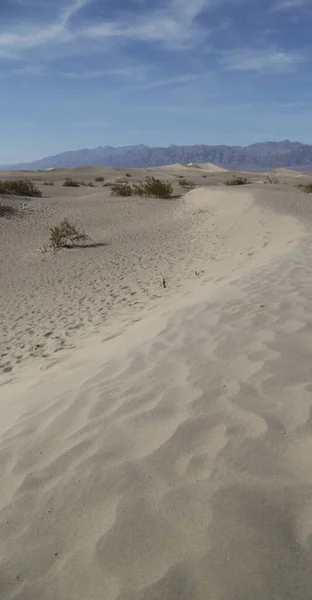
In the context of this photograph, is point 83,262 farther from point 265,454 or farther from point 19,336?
point 265,454

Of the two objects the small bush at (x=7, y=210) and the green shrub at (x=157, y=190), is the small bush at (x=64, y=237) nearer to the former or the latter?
the small bush at (x=7, y=210)

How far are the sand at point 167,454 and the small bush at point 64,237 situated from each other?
7179mm

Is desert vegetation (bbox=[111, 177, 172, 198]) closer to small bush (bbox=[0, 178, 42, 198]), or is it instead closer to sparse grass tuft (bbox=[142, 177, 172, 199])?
sparse grass tuft (bbox=[142, 177, 172, 199])

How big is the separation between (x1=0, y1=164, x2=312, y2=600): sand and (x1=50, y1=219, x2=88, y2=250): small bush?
7179mm

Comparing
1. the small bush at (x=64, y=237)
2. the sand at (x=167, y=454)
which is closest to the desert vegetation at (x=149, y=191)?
the small bush at (x=64, y=237)

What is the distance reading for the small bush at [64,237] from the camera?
1326 centimetres

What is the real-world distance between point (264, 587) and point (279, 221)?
37.9ft

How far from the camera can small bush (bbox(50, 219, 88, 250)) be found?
13258 millimetres

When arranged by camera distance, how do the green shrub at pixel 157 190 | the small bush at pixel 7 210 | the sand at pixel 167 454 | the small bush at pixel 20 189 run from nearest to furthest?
the sand at pixel 167 454 < the small bush at pixel 7 210 < the green shrub at pixel 157 190 < the small bush at pixel 20 189

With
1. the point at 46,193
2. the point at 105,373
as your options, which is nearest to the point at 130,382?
the point at 105,373

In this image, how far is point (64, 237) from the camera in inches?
537

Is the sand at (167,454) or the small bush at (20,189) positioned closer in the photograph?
the sand at (167,454)

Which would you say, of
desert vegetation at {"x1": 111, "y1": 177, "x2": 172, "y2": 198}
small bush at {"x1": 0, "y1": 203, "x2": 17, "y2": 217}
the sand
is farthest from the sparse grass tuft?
the sand

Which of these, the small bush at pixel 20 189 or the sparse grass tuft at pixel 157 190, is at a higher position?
the small bush at pixel 20 189
